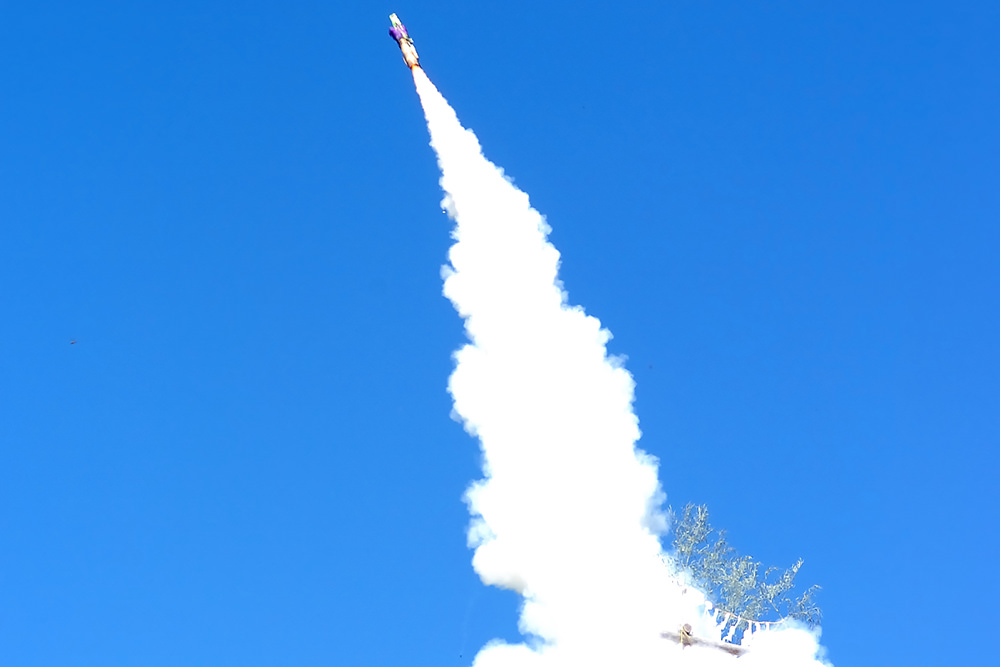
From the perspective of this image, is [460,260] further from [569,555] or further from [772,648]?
[772,648]

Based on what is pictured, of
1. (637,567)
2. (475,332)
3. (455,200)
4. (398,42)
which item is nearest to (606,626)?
(637,567)

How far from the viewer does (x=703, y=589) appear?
11431 cm

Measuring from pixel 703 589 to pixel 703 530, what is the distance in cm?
432

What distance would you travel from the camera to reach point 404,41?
365 ft

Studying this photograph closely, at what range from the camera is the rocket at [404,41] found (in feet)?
364

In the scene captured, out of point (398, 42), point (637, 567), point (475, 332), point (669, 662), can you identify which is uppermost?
point (398, 42)

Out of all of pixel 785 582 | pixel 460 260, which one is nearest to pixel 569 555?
pixel 785 582

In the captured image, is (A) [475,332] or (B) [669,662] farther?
(A) [475,332]

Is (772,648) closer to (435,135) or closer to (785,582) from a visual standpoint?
(785,582)

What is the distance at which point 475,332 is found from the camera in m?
117

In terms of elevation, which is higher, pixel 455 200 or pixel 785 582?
pixel 455 200

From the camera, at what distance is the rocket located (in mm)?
111062

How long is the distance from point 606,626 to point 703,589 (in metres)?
7.78

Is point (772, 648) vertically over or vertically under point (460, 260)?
under
